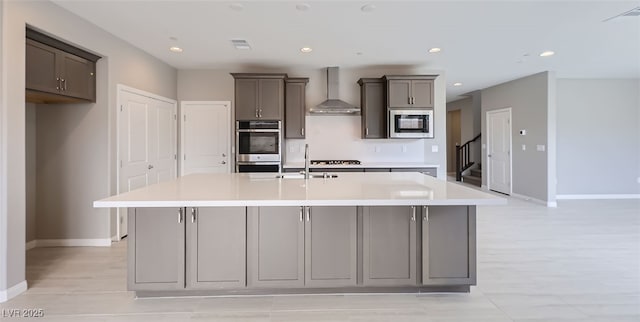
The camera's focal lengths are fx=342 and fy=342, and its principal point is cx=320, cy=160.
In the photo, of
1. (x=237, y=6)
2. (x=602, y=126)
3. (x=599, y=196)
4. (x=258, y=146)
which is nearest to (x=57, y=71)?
(x=237, y=6)

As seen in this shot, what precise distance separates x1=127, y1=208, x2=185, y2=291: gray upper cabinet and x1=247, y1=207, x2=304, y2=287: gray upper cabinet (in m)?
0.51

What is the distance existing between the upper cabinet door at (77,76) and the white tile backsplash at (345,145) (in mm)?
2894

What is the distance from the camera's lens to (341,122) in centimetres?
585

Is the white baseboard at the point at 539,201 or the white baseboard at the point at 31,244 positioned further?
the white baseboard at the point at 539,201

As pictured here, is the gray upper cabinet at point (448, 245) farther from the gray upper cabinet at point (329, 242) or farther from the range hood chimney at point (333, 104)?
the range hood chimney at point (333, 104)

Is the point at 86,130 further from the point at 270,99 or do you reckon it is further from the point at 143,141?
the point at 270,99

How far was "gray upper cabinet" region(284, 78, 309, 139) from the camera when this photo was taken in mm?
5457

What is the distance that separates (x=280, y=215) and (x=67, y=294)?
1.78 meters

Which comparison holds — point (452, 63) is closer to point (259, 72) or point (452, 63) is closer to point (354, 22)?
point (354, 22)

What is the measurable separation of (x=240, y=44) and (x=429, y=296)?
143 inches

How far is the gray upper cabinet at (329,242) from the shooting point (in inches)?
99.5

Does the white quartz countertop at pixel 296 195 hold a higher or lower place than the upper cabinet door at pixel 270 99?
lower

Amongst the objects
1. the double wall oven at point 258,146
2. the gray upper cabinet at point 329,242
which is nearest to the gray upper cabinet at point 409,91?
the double wall oven at point 258,146

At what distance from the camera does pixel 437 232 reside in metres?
2.54
